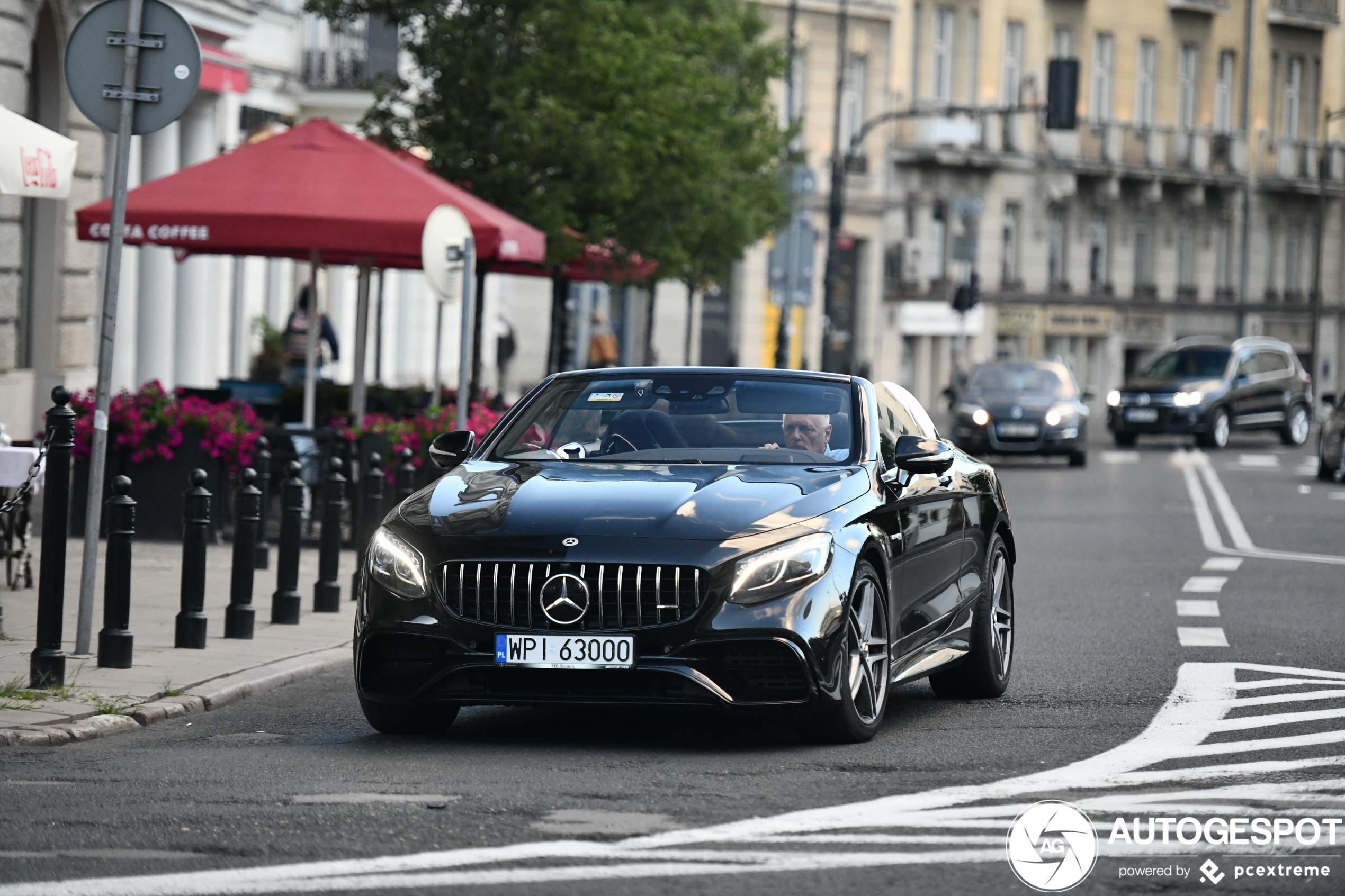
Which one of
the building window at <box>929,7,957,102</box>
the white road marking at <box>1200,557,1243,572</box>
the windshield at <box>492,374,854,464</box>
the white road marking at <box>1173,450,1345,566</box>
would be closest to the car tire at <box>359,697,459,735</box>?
the windshield at <box>492,374,854,464</box>

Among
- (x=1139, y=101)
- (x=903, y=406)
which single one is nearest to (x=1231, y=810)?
(x=903, y=406)

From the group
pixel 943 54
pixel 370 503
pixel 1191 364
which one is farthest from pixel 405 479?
pixel 943 54

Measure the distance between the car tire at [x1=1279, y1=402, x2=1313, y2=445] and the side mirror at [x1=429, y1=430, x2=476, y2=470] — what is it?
114 ft

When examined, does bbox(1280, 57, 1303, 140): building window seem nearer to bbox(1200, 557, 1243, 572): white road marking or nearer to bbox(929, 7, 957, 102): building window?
bbox(929, 7, 957, 102): building window

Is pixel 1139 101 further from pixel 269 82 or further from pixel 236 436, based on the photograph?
pixel 236 436

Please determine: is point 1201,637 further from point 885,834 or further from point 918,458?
point 885,834

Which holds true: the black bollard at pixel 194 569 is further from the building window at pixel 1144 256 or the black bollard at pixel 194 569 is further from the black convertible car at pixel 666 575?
the building window at pixel 1144 256

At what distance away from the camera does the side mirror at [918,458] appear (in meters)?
8.74

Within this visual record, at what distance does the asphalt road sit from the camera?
584cm

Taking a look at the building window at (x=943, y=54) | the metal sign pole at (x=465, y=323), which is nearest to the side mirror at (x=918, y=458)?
the metal sign pole at (x=465, y=323)

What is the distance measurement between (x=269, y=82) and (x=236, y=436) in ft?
58.2

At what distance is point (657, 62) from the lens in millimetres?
25531

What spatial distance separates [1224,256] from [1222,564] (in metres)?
53.5

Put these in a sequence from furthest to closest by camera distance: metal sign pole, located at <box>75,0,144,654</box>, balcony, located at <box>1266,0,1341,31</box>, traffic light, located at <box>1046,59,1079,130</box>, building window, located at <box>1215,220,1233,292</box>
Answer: balcony, located at <box>1266,0,1341,31</box>
building window, located at <box>1215,220,1233,292</box>
traffic light, located at <box>1046,59,1079,130</box>
metal sign pole, located at <box>75,0,144,654</box>
